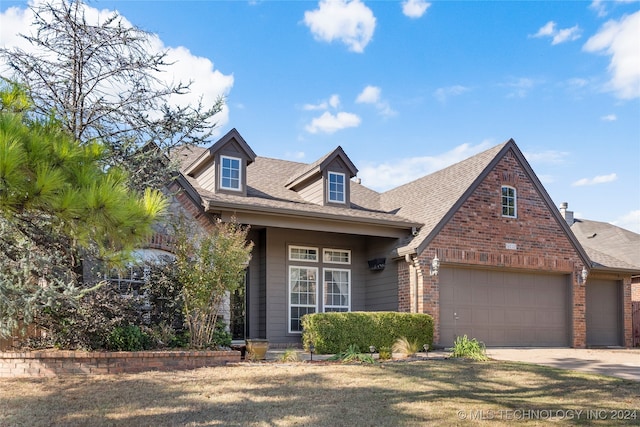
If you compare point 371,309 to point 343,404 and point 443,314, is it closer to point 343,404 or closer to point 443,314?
point 443,314

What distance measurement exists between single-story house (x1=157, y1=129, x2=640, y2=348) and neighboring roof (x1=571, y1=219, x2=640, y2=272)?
7.72 meters

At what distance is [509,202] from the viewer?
16.7m

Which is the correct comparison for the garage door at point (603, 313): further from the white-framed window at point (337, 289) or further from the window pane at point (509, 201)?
the white-framed window at point (337, 289)

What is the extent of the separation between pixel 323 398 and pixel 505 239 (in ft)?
32.3

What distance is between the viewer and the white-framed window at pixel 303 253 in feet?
52.2

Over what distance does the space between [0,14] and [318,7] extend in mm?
5969

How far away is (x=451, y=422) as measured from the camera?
6.82 m

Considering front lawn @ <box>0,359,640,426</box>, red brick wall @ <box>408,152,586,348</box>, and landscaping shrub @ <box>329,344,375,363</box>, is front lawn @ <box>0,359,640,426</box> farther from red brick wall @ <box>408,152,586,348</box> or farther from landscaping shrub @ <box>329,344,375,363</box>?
red brick wall @ <box>408,152,586,348</box>

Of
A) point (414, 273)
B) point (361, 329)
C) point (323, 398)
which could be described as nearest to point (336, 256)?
point (414, 273)

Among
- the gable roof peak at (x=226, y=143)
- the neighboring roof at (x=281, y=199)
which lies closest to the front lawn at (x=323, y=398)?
the neighboring roof at (x=281, y=199)

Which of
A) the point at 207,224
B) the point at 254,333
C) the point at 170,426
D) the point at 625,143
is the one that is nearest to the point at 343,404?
the point at 170,426

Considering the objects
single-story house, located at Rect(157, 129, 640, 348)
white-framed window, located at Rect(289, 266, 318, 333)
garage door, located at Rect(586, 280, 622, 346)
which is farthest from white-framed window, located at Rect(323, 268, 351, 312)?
garage door, located at Rect(586, 280, 622, 346)

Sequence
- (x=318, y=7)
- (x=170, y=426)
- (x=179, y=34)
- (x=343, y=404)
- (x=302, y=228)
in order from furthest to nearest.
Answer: (x=302, y=228) → (x=318, y=7) → (x=179, y=34) → (x=343, y=404) → (x=170, y=426)

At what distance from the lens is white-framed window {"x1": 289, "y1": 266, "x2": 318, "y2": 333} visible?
51.3 feet
